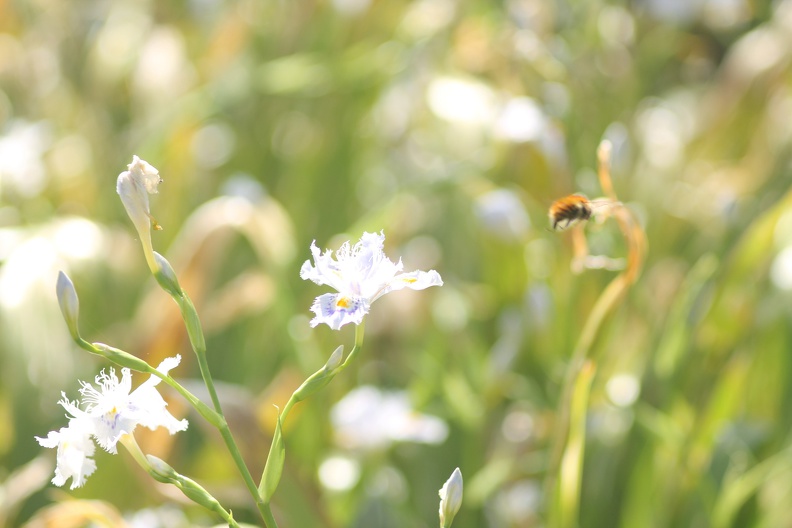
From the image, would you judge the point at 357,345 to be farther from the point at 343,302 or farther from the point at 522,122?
the point at 522,122

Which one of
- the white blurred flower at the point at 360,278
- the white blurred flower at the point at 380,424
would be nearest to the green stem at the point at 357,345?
the white blurred flower at the point at 360,278

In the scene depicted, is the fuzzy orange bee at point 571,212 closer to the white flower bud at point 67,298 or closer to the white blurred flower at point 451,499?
the white blurred flower at point 451,499

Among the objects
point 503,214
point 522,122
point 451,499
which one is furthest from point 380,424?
point 451,499

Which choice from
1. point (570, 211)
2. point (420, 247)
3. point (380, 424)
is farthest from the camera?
point (420, 247)

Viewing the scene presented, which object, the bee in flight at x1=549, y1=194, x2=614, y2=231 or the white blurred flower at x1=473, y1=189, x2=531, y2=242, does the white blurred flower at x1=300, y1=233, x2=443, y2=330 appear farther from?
the white blurred flower at x1=473, y1=189, x2=531, y2=242

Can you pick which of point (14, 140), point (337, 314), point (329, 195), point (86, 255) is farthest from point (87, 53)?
point (337, 314)

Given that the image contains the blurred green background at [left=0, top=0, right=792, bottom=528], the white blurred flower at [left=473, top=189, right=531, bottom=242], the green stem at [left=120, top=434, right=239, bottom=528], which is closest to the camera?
the green stem at [left=120, top=434, right=239, bottom=528]

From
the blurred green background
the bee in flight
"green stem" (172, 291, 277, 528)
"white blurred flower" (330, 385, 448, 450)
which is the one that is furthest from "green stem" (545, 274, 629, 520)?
"green stem" (172, 291, 277, 528)

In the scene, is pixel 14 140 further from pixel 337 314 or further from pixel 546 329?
pixel 337 314
